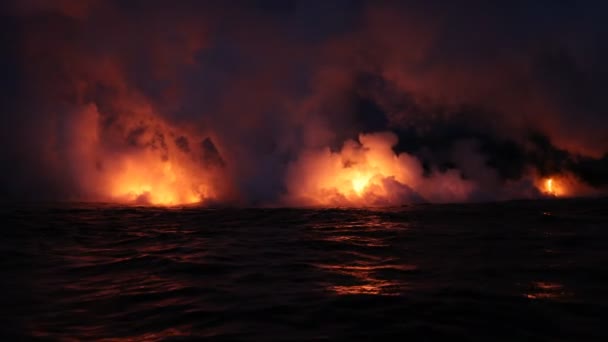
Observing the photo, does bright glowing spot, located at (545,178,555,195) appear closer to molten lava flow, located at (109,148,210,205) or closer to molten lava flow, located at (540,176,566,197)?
molten lava flow, located at (540,176,566,197)

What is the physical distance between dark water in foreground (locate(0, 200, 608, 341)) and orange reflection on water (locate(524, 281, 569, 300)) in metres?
0.02

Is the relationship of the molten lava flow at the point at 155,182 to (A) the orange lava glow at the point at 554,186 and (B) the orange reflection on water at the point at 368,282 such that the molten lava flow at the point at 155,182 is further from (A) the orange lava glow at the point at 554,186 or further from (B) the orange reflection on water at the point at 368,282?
(A) the orange lava glow at the point at 554,186

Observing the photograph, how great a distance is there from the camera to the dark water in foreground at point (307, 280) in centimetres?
539

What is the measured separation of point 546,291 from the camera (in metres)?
6.50

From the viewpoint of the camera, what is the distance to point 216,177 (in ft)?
64.2

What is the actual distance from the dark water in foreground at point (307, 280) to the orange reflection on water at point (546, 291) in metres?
0.02

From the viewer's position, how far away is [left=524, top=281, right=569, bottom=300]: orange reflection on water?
6289mm

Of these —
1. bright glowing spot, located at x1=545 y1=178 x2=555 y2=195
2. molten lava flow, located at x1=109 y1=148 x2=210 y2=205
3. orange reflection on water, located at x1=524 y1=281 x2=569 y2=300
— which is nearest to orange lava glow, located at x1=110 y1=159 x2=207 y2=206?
molten lava flow, located at x1=109 y1=148 x2=210 y2=205

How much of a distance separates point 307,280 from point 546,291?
2929mm

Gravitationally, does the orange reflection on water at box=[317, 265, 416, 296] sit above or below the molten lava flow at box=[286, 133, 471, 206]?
below

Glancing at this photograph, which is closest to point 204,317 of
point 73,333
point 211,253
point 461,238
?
point 73,333

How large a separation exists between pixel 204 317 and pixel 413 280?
2.84m

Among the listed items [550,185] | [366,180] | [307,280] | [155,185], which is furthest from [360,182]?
[307,280]

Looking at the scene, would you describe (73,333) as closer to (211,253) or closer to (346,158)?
(211,253)
